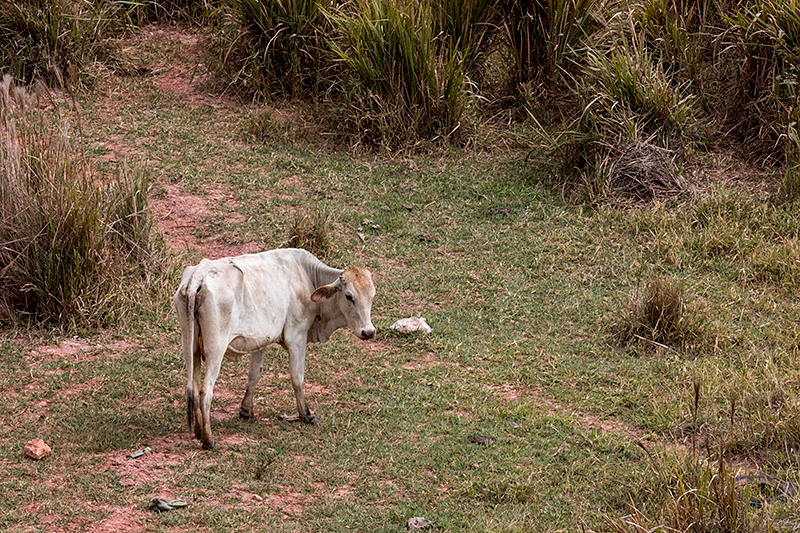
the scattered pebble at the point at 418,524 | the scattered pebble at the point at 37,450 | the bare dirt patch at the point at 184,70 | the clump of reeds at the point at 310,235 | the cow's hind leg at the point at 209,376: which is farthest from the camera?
the bare dirt patch at the point at 184,70

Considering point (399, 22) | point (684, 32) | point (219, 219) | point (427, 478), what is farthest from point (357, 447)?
point (684, 32)

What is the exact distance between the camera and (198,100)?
10.2m

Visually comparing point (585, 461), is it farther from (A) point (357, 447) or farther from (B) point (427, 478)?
(A) point (357, 447)

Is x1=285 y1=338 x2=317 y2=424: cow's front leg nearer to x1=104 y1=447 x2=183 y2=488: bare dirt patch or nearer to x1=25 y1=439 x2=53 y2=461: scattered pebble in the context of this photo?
x1=104 y1=447 x2=183 y2=488: bare dirt patch

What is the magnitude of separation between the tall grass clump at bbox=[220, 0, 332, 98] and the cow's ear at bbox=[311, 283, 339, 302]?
470 centimetres

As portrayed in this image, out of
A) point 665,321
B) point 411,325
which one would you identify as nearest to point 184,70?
point 411,325

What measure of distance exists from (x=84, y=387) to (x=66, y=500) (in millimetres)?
1418

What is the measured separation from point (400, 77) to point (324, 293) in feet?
13.5

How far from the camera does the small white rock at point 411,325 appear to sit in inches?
267

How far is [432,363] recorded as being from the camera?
646 centimetres

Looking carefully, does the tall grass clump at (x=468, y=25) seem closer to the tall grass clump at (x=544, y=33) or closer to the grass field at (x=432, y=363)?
the tall grass clump at (x=544, y=33)

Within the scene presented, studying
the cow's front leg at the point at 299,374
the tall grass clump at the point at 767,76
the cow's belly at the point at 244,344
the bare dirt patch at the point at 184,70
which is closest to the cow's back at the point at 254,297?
the cow's belly at the point at 244,344

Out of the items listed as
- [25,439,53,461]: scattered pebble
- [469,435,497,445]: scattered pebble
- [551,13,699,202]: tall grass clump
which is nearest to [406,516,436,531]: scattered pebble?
[469,435,497,445]: scattered pebble

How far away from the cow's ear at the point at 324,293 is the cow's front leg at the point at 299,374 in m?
0.30
